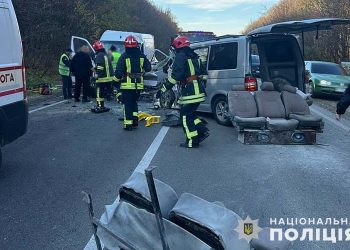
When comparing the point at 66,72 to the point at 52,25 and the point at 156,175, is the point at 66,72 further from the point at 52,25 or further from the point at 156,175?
the point at 52,25

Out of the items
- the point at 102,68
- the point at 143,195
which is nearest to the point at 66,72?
the point at 102,68

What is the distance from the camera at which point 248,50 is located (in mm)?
8641

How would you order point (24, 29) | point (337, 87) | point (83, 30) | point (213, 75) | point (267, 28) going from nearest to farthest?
point (267, 28) < point (213, 75) < point (337, 87) < point (24, 29) < point (83, 30)

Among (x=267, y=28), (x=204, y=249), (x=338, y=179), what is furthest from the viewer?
(x=267, y=28)

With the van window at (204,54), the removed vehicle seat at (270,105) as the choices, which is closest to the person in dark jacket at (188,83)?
the removed vehicle seat at (270,105)

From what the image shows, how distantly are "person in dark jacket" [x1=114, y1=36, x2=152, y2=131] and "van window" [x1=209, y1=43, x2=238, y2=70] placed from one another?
63.0 inches

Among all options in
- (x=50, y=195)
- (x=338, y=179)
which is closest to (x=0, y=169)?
(x=50, y=195)

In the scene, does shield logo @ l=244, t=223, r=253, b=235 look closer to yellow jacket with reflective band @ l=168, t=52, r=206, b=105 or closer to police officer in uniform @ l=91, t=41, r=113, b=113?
yellow jacket with reflective band @ l=168, t=52, r=206, b=105

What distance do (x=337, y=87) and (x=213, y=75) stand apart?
715 centimetres

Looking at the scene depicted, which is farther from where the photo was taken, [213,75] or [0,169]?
[213,75]

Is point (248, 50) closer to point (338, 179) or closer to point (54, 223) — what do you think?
point (338, 179)

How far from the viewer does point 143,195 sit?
9.75 ft

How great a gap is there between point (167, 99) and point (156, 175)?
581 cm

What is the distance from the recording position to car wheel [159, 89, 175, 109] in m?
11.2
